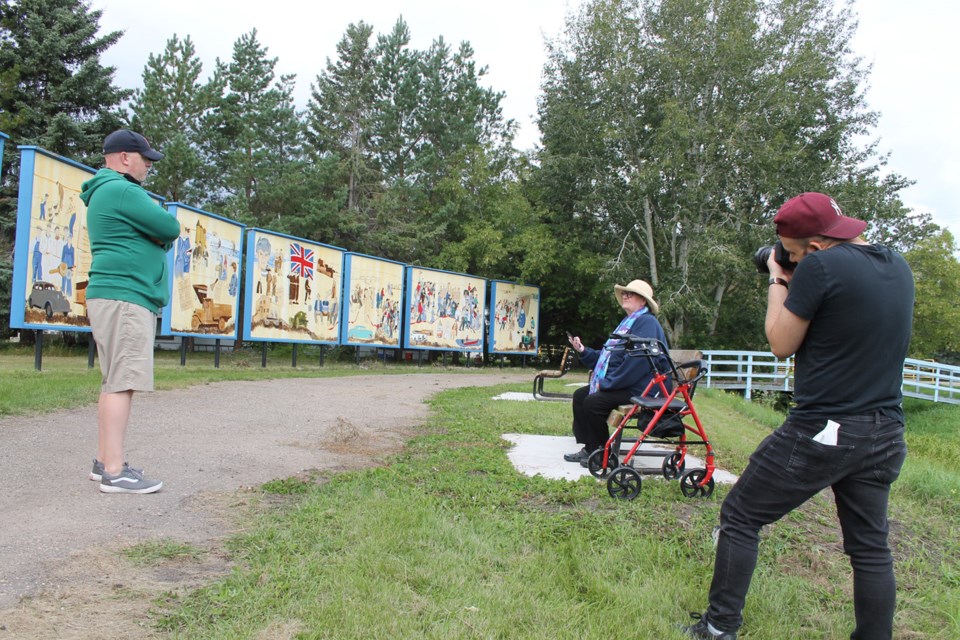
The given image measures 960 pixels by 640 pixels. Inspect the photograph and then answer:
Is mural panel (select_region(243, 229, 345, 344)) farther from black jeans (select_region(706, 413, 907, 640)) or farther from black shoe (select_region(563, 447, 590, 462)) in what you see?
black jeans (select_region(706, 413, 907, 640))

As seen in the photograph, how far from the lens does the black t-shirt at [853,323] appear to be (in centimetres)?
241

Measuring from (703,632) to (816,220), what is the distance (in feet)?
5.48

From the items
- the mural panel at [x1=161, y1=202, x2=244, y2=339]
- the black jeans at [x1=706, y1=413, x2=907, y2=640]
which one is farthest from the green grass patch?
the mural panel at [x1=161, y1=202, x2=244, y2=339]

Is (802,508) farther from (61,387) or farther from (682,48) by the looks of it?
(682,48)

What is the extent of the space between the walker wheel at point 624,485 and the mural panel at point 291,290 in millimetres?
12544

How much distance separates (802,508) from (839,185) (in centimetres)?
2553

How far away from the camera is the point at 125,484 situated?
379cm

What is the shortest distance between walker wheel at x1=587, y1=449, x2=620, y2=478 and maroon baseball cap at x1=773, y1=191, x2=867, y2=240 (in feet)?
8.28

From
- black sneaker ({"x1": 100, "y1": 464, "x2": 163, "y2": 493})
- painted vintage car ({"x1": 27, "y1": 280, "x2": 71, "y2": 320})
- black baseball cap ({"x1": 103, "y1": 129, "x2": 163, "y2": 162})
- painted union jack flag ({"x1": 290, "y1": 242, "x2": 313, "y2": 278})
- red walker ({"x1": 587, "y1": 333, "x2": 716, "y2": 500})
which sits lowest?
black sneaker ({"x1": 100, "y1": 464, "x2": 163, "y2": 493})

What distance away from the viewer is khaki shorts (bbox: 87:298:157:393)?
149 inches

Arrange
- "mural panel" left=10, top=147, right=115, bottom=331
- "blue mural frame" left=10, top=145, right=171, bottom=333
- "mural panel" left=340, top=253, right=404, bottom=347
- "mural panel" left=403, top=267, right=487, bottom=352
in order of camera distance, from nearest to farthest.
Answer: "blue mural frame" left=10, top=145, right=171, bottom=333, "mural panel" left=10, top=147, right=115, bottom=331, "mural panel" left=340, top=253, right=404, bottom=347, "mural panel" left=403, top=267, right=487, bottom=352

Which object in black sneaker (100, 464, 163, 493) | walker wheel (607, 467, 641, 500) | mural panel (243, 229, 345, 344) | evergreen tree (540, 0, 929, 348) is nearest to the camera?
black sneaker (100, 464, 163, 493)

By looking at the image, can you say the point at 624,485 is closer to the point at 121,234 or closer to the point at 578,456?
the point at 578,456

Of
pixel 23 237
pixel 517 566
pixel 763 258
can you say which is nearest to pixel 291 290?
pixel 23 237
